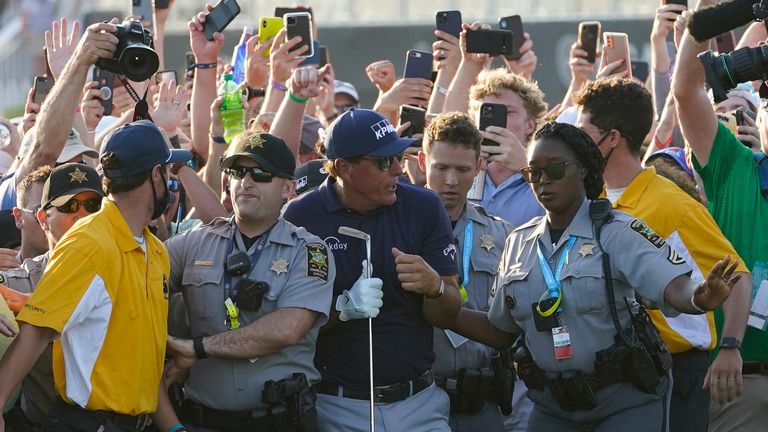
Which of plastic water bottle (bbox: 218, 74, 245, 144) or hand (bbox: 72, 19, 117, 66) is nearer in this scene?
hand (bbox: 72, 19, 117, 66)

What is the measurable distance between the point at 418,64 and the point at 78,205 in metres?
3.18

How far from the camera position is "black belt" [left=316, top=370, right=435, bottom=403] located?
21.4 ft

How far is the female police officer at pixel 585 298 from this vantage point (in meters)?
6.05

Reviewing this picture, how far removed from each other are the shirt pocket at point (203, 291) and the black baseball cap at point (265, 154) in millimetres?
549

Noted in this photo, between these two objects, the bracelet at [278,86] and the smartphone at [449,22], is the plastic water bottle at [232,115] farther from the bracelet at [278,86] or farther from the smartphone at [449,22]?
the smartphone at [449,22]

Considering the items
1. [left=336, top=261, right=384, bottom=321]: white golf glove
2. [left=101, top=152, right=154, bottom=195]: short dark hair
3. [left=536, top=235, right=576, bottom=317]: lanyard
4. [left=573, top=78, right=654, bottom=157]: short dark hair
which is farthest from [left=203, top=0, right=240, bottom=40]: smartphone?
[left=536, top=235, right=576, bottom=317]: lanyard

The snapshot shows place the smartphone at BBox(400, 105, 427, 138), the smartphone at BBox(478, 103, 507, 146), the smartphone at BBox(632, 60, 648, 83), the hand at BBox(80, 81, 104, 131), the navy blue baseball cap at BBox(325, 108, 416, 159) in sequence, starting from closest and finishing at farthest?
the navy blue baseball cap at BBox(325, 108, 416, 159) < the smartphone at BBox(478, 103, 507, 146) < the smartphone at BBox(400, 105, 427, 138) < the hand at BBox(80, 81, 104, 131) < the smartphone at BBox(632, 60, 648, 83)

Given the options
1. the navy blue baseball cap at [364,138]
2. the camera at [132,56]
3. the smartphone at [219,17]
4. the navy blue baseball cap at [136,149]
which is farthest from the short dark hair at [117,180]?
the smartphone at [219,17]

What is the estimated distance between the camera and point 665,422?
628 centimetres

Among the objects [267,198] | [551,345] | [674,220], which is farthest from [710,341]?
[267,198]

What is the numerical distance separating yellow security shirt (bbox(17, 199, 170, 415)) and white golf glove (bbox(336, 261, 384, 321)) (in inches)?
35.9

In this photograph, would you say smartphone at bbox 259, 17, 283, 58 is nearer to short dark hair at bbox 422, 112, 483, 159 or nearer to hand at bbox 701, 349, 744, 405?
short dark hair at bbox 422, 112, 483, 159

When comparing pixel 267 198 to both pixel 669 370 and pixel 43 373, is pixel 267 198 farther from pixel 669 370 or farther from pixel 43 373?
pixel 669 370

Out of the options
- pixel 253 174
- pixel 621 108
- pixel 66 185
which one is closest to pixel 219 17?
pixel 66 185
